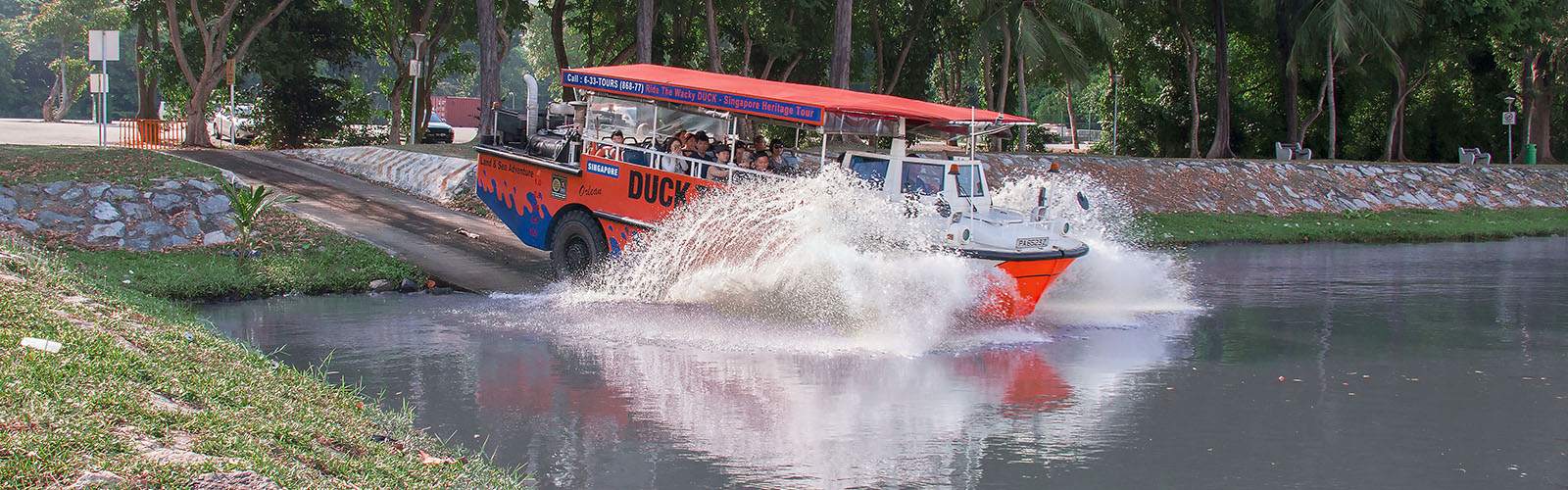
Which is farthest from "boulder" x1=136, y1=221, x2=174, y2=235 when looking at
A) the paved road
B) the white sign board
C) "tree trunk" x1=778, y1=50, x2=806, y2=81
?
"tree trunk" x1=778, y1=50, x2=806, y2=81

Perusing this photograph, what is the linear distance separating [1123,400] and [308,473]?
18.5 ft

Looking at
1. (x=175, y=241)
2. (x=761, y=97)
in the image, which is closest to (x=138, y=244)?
(x=175, y=241)

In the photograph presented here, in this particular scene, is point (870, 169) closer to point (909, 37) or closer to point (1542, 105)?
point (909, 37)

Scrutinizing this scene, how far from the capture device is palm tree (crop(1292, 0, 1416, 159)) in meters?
30.2

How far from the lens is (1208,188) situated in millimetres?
26328

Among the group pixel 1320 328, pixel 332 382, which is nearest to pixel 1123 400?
pixel 1320 328

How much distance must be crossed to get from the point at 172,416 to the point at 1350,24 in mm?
29984

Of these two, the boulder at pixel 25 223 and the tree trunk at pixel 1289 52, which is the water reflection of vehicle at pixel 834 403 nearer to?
the boulder at pixel 25 223

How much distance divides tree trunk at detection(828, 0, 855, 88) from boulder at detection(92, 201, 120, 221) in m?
13.7

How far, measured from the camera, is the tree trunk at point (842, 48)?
25.0 metres

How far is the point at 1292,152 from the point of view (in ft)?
109

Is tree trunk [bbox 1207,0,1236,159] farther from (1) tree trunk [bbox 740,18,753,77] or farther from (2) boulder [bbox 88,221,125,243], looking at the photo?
(2) boulder [bbox 88,221,125,243]

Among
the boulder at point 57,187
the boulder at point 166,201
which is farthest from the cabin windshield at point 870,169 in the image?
the boulder at point 57,187

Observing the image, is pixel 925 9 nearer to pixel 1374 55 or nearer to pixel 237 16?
pixel 1374 55
